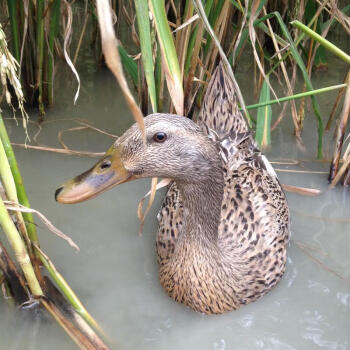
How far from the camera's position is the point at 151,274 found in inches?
95.8

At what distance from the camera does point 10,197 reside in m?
1.80

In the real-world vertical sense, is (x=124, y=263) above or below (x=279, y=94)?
below

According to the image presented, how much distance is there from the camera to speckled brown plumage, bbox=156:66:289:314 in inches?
87.3

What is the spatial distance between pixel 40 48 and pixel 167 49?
1408mm

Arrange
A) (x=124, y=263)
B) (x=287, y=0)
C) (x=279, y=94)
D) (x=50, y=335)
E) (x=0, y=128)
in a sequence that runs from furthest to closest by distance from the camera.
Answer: (x=279, y=94) → (x=287, y=0) → (x=124, y=263) → (x=50, y=335) → (x=0, y=128)

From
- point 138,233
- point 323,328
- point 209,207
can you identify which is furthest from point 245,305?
point 138,233

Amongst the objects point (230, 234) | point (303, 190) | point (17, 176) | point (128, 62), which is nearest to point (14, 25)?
point (128, 62)

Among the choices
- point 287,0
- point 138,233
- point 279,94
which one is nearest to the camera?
point 138,233

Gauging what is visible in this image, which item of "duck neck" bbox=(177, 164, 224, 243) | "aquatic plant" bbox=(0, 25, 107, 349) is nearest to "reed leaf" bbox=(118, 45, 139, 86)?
"aquatic plant" bbox=(0, 25, 107, 349)

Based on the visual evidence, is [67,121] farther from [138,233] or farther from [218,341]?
[218,341]

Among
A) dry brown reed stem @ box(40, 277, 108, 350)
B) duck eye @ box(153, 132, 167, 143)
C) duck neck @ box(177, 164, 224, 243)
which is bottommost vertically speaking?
dry brown reed stem @ box(40, 277, 108, 350)

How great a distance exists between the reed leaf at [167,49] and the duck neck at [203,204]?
0.30m

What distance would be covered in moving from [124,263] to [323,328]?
878mm

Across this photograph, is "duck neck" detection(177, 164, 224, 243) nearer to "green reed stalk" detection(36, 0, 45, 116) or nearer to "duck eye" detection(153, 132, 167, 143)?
"duck eye" detection(153, 132, 167, 143)
